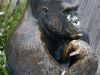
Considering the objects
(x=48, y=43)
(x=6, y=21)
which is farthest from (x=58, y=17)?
(x=6, y=21)

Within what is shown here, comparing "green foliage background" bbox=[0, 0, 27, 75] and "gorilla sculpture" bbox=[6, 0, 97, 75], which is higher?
"gorilla sculpture" bbox=[6, 0, 97, 75]

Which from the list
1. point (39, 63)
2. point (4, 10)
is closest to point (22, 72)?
point (39, 63)

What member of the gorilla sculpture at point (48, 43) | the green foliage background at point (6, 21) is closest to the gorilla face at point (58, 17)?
the gorilla sculpture at point (48, 43)

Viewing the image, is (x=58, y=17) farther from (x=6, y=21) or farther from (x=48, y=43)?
(x=6, y=21)

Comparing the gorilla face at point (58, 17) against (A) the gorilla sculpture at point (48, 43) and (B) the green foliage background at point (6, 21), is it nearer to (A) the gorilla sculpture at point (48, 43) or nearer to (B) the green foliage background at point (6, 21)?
(A) the gorilla sculpture at point (48, 43)

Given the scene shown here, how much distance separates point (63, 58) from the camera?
262cm

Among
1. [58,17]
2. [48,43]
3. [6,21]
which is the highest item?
[58,17]

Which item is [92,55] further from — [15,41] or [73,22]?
[15,41]

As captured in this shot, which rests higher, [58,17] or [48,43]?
[58,17]

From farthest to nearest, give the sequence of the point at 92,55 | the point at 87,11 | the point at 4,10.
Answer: the point at 87,11 → the point at 4,10 → the point at 92,55

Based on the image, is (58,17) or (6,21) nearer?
(58,17)

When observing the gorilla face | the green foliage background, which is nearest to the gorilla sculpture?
the gorilla face

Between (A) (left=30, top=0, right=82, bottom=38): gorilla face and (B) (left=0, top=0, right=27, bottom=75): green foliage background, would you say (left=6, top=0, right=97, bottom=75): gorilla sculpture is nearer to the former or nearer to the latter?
(A) (left=30, top=0, right=82, bottom=38): gorilla face

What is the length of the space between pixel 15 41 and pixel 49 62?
23 cm
